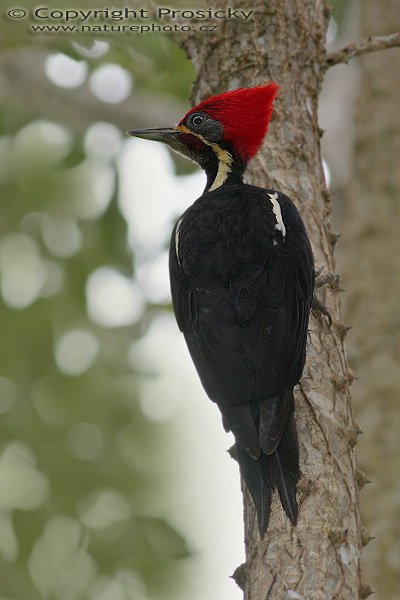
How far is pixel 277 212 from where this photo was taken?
3.52 meters

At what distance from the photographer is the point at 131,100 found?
646 cm

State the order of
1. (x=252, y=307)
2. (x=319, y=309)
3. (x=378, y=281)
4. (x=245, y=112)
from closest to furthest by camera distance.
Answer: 1. (x=252, y=307)
2. (x=319, y=309)
3. (x=245, y=112)
4. (x=378, y=281)

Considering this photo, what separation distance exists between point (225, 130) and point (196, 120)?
137 millimetres

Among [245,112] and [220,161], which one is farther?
[220,161]

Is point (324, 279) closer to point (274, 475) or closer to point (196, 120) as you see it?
point (274, 475)

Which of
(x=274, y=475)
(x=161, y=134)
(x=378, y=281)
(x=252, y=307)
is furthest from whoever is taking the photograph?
(x=378, y=281)

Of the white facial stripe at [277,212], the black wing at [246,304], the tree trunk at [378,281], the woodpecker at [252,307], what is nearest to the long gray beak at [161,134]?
the woodpecker at [252,307]

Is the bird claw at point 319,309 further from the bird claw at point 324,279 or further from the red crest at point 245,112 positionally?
the red crest at point 245,112

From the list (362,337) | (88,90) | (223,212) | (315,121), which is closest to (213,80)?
(315,121)

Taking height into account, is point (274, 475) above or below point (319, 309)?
below

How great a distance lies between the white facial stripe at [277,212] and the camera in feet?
11.4

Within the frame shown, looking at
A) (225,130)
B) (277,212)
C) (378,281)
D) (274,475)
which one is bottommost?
(274,475)

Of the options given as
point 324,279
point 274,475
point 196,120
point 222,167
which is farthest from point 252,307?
point 196,120

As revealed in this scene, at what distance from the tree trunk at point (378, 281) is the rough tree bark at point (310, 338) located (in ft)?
4.40
